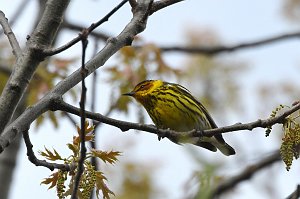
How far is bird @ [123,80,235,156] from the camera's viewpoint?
4.71m

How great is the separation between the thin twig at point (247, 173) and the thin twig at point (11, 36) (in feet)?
11.8

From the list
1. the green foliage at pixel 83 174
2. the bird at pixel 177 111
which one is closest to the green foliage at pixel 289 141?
the green foliage at pixel 83 174

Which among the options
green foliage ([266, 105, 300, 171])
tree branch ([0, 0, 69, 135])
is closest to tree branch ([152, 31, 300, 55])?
tree branch ([0, 0, 69, 135])

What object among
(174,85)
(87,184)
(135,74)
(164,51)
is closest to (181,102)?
(174,85)

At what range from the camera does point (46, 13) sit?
289 centimetres

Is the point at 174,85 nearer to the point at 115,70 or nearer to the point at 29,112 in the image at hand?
the point at 115,70

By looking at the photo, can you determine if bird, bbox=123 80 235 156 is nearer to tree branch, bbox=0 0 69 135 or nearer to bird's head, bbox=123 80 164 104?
bird's head, bbox=123 80 164 104

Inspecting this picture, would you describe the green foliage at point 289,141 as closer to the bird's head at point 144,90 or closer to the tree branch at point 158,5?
the tree branch at point 158,5

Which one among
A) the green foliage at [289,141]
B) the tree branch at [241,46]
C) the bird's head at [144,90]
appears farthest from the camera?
the tree branch at [241,46]

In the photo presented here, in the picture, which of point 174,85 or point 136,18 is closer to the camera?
point 136,18

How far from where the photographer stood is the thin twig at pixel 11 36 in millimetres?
2915

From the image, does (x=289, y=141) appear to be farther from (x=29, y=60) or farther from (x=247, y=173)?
(x=247, y=173)

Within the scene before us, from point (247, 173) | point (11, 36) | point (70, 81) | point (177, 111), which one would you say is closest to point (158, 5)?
point (70, 81)

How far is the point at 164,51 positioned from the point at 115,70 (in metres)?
0.82
